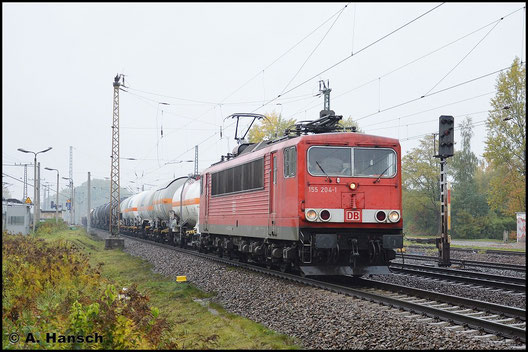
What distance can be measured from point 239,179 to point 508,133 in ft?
95.9

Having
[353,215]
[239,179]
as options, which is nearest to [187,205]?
[239,179]

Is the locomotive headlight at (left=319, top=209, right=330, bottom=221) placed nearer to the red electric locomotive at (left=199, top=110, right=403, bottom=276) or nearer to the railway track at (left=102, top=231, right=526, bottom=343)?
the red electric locomotive at (left=199, top=110, right=403, bottom=276)

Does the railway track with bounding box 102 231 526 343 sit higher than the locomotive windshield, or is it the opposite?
the locomotive windshield

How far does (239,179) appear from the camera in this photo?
17297 millimetres

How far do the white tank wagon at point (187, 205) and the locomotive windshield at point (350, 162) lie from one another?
1280cm

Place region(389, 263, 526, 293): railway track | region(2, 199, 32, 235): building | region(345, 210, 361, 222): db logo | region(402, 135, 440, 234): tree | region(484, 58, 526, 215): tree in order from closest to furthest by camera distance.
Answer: region(389, 263, 526, 293): railway track < region(345, 210, 361, 222): db logo < region(484, 58, 526, 215): tree < region(2, 199, 32, 235): building < region(402, 135, 440, 234): tree

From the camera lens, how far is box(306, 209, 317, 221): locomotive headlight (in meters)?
12.6

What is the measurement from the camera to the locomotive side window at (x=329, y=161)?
1305cm

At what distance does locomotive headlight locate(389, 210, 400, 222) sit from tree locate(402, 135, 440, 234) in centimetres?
4530

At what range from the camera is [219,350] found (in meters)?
7.05

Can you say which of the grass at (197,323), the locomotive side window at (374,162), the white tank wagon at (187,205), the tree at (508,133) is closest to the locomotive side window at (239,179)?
the locomotive side window at (374,162)

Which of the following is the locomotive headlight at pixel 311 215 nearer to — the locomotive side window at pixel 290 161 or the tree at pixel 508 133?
the locomotive side window at pixel 290 161

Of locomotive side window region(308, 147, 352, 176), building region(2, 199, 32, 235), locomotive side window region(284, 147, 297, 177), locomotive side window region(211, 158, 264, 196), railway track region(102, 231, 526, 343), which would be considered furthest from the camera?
building region(2, 199, 32, 235)

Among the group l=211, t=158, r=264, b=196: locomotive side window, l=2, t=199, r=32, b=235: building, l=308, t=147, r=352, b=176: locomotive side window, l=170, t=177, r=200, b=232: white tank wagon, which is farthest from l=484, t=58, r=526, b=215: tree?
l=2, t=199, r=32, b=235: building
